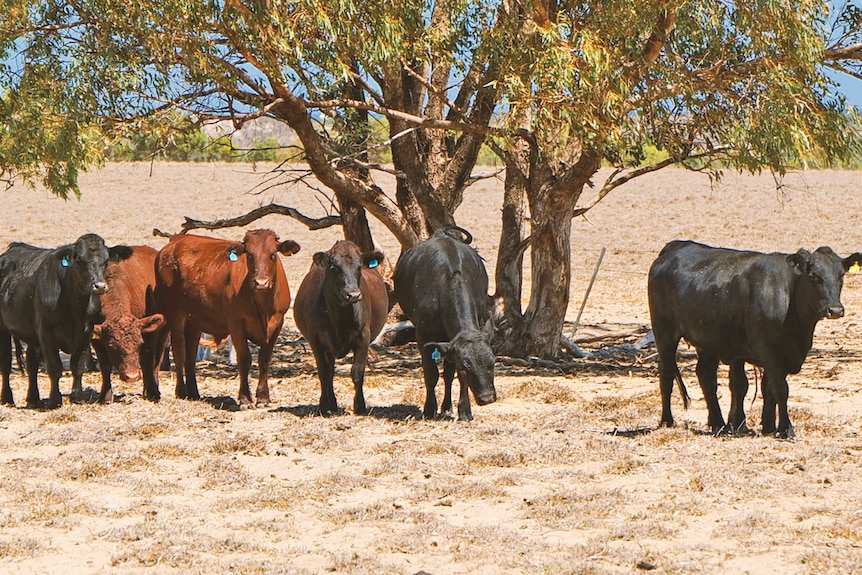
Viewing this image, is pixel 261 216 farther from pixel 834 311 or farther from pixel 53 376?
pixel 834 311

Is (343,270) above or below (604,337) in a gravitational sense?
above

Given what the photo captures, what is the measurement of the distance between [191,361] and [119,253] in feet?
4.71

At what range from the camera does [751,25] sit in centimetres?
1360

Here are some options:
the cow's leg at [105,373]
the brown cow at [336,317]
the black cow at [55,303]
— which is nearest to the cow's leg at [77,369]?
the black cow at [55,303]

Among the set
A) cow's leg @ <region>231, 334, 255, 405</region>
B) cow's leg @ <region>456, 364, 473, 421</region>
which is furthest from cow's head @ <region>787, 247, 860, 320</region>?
cow's leg @ <region>231, 334, 255, 405</region>

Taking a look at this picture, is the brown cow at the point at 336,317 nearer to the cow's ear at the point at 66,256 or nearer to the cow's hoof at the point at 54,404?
the cow's ear at the point at 66,256

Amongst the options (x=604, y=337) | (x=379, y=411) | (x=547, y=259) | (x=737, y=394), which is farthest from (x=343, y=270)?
(x=604, y=337)

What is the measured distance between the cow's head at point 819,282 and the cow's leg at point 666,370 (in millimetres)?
1370

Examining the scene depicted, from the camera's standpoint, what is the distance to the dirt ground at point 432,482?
21.9ft

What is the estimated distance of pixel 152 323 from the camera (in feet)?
40.2

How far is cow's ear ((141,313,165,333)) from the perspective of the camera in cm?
1218

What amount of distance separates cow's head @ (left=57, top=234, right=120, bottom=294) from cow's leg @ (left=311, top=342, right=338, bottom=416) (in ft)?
6.76

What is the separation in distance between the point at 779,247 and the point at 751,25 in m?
23.1

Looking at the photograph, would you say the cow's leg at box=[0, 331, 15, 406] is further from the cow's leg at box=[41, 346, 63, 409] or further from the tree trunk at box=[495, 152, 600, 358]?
the tree trunk at box=[495, 152, 600, 358]
